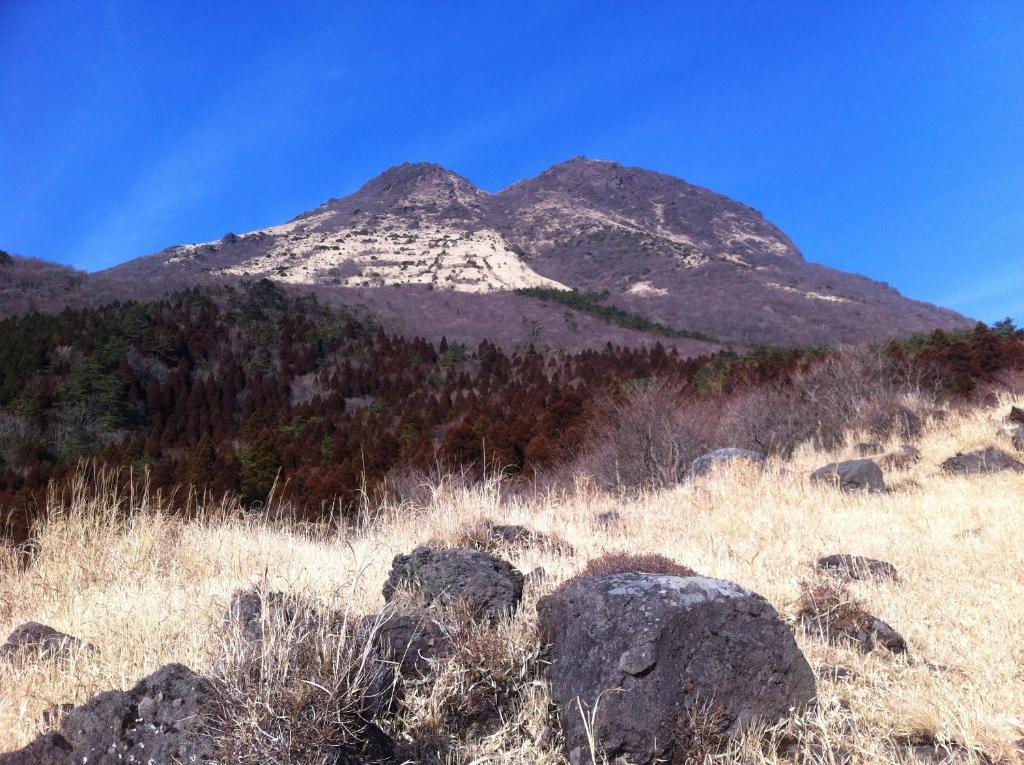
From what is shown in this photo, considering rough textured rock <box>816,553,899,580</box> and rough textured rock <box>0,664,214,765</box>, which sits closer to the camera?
rough textured rock <box>0,664,214,765</box>

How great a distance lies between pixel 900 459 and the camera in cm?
835

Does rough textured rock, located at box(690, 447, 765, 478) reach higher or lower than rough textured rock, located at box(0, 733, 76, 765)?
higher

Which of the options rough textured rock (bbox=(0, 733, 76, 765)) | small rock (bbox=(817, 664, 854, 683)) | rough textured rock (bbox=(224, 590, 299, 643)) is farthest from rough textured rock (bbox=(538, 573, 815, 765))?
rough textured rock (bbox=(0, 733, 76, 765))

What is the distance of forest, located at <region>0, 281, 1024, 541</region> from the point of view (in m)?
12.9

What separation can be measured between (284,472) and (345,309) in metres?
19.7

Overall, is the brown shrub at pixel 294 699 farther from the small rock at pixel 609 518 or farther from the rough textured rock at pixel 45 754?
the small rock at pixel 609 518

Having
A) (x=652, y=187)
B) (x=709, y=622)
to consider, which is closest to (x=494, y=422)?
(x=709, y=622)

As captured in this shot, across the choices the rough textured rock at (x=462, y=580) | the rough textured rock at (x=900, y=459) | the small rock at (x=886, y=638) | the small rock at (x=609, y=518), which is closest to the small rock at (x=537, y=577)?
the rough textured rock at (x=462, y=580)

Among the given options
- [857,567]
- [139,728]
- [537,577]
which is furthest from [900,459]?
[139,728]

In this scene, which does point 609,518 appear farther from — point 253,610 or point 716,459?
point 253,610

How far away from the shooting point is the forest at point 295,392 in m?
12.9

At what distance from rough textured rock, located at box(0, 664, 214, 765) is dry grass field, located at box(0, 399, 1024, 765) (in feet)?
0.40

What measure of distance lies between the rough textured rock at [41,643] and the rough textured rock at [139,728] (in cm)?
102

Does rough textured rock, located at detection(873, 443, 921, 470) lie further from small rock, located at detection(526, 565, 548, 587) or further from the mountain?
the mountain
